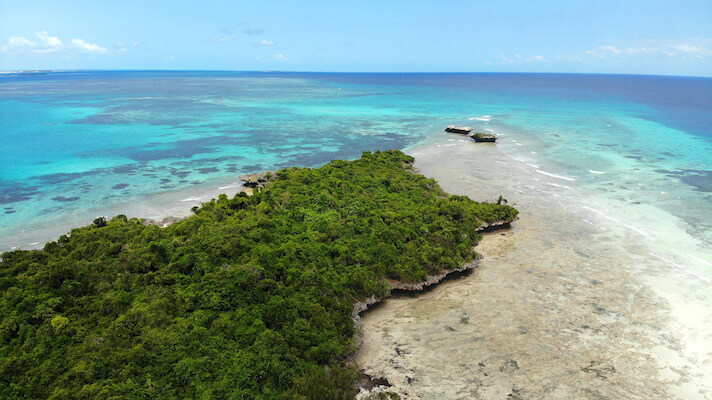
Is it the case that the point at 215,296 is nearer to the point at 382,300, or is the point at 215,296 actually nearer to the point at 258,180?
the point at 382,300

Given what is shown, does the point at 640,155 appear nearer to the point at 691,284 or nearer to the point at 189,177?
the point at 691,284

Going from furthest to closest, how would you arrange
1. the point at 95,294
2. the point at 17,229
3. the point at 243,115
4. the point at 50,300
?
the point at 243,115, the point at 17,229, the point at 95,294, the point at 50,300

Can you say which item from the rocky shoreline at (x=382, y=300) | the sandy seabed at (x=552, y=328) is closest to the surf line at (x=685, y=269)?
the sandy seabed at (x=552, y=328)

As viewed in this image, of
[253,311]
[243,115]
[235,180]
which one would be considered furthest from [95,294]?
[243,115]

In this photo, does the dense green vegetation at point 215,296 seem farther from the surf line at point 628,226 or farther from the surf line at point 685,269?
the surf line at point 628,226

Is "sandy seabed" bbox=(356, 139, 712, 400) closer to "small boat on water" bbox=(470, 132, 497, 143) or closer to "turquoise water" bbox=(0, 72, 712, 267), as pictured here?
"turquoise water" bbox=(0, 72, 712, 267)

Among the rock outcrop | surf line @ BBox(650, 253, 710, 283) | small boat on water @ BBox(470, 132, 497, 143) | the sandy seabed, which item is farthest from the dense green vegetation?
small boat on water @ BBox(470, 132, 497, 143)
